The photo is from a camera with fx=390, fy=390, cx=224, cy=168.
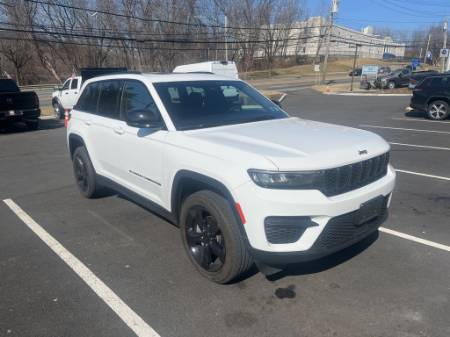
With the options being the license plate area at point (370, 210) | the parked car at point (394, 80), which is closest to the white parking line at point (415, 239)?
the license plate area at point (370, 210)

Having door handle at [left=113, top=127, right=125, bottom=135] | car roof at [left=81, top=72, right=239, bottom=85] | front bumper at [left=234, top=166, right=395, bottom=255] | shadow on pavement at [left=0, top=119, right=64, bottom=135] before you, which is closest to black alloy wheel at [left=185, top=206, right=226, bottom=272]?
front bumper at [left=234, top=166, right=395, bottom=255]

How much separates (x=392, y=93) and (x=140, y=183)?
2560cm

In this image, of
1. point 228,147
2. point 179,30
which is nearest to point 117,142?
point 228,147

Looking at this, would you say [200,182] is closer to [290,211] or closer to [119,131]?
[290,211]

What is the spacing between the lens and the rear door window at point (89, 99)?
5395mm

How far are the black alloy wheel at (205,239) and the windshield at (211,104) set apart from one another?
0.89 m

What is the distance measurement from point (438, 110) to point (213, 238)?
1314 centimetres

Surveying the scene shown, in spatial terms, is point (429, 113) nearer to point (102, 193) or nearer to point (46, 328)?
point (102, 193)

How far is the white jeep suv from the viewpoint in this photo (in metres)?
2.90

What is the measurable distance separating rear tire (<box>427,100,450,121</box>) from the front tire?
1302cm

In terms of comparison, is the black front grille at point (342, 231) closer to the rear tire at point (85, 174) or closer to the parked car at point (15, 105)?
the rear tire at point (85, 174)

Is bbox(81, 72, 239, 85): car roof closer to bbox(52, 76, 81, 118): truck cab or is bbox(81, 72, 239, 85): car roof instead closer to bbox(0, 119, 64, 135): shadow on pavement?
bbox(0, 119, 64, 135): shadow on pavement

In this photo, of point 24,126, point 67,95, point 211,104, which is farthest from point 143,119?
point 67,95

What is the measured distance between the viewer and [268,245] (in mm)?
2916
